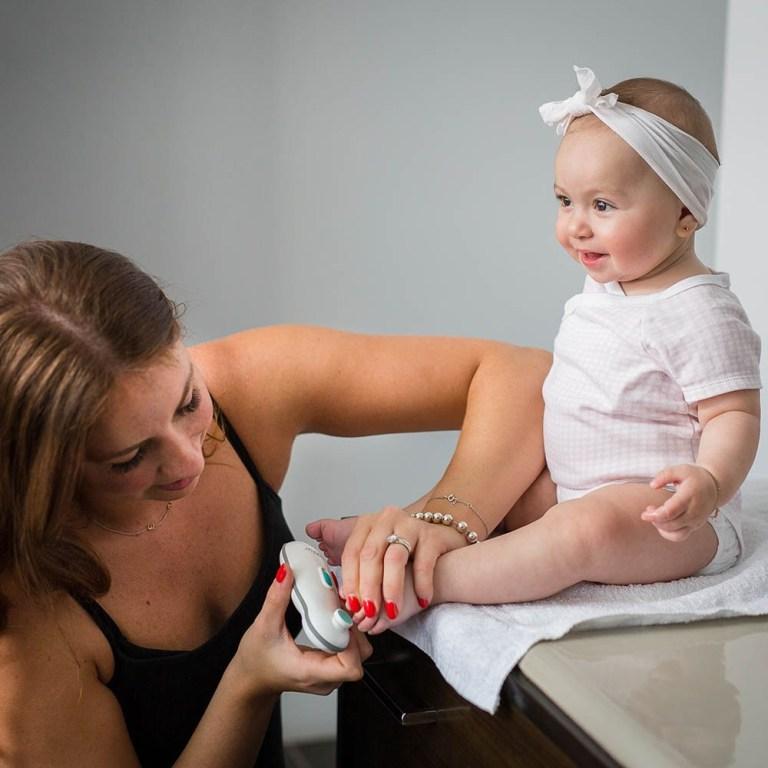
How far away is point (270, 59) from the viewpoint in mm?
1805

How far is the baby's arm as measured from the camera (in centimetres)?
88

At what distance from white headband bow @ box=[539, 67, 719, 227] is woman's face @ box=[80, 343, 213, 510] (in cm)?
44

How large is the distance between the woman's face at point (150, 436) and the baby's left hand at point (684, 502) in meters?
0.39

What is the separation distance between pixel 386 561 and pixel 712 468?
0.28m

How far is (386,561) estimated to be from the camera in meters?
0.95

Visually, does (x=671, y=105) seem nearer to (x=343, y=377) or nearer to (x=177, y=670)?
(x=343, y=377)

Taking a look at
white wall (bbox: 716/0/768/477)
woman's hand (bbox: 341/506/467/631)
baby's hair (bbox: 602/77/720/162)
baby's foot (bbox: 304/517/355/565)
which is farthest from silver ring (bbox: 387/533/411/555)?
white wall (bbox: 716/0/768/477)

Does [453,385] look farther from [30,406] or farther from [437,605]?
[30,406]

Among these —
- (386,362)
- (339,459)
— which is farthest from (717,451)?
(339,459)

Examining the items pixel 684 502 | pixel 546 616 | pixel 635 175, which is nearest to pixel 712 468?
pixel 684 502

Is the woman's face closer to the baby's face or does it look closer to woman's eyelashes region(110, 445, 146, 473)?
woman's eyelashes region(110, 445, 146, 473)

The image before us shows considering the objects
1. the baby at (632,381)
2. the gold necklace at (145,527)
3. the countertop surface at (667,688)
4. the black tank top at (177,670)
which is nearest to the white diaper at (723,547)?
the baby at (632,381)

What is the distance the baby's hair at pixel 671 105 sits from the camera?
1.06 metres

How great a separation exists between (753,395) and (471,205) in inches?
41.6
